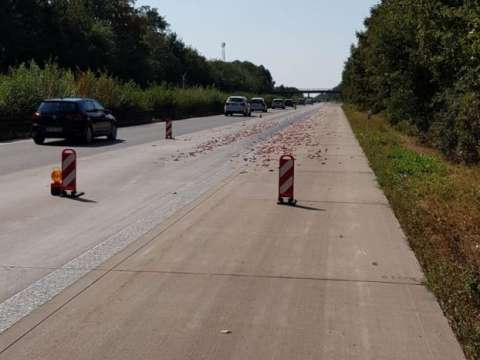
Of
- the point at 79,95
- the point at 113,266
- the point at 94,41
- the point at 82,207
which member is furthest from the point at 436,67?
→ the point at 94,41

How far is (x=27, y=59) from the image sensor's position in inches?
2608

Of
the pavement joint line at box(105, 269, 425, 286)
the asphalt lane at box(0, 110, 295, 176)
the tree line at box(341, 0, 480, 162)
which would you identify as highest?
the tree line at box(341, 0, 480, 162)

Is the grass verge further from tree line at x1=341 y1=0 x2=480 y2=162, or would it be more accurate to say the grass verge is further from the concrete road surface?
tree line at x1=341 y1=0 x2=480 y2=162

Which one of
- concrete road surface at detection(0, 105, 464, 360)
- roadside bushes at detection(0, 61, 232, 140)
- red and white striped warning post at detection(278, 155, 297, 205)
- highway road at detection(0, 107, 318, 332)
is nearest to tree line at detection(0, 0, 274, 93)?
roadside bushes at detection(0, 61, 232, 140)

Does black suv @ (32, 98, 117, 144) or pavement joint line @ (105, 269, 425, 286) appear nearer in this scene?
pavement joint line @ (105, 269, 425, 286)

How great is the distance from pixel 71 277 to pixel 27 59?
2513 inches

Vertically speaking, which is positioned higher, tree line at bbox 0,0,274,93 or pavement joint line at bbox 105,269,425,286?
tree line at bbox 0,0,274,93

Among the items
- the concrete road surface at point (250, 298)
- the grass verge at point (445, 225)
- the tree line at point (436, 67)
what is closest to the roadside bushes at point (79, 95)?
the tree line at point (436, 67)

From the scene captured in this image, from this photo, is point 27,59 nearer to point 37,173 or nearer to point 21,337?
point 37,173

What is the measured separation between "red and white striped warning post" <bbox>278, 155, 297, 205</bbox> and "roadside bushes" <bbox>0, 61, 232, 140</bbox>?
1946 cm

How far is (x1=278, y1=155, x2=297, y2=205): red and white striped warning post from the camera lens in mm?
10949

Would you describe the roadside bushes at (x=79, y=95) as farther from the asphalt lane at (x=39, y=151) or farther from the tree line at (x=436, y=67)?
the tree line at (x=436, y=67)

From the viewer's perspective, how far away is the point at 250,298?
579cm

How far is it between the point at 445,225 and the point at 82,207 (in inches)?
207
